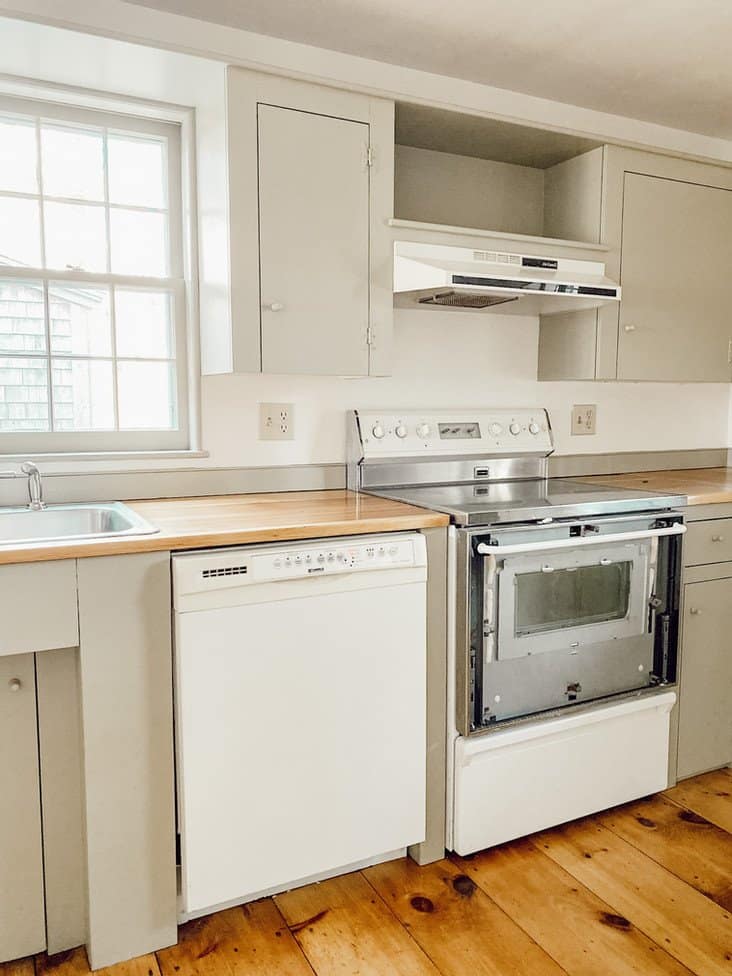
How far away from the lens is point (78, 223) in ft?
7.41

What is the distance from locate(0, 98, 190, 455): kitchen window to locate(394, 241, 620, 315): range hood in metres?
0.71

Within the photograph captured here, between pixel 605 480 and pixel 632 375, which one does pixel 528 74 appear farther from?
pixel 605 480

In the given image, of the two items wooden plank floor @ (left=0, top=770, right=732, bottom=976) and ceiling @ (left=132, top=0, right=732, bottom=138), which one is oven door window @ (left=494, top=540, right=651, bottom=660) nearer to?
wooden plank floor @ (left=0, top=770, right=732, bottom=976)

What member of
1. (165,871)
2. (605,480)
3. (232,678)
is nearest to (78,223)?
(232,678)

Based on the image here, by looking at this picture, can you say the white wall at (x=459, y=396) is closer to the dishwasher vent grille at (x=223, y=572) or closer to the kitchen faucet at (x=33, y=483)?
the kitchen faucet at (x=33, y=483)

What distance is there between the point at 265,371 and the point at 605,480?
4.81 ft

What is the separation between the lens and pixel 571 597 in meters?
2.16

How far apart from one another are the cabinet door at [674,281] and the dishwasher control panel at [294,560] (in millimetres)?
1251

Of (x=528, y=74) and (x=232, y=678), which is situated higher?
(x=528, y=74)

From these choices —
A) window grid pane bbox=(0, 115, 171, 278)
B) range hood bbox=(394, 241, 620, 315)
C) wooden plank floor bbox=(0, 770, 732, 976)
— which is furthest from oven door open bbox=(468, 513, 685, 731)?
window grid pane bbox=(0, 115, 171, 278)

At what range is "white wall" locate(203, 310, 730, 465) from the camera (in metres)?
2.40

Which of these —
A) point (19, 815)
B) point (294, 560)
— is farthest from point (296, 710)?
point (19, 815)

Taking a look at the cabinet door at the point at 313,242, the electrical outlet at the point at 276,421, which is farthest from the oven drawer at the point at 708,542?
the electrical outlet at the point at 276,421

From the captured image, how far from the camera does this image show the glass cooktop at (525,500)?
2.00m
